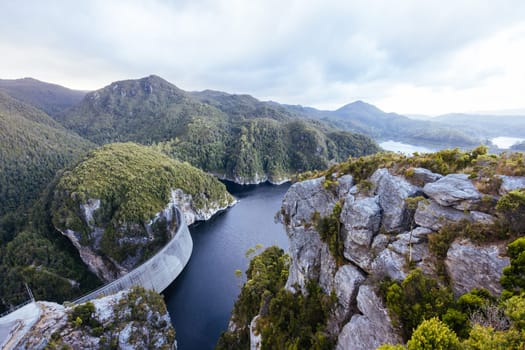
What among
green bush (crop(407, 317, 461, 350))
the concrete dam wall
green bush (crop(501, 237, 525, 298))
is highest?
green bush (crop(501, 237, 525, 298))

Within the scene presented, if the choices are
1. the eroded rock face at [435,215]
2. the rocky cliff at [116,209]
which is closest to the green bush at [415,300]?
the eroded rock face at [435,215]

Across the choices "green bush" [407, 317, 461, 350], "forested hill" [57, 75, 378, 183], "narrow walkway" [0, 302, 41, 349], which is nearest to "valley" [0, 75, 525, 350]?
"narrow walkway" [0, 302, 41, 349]

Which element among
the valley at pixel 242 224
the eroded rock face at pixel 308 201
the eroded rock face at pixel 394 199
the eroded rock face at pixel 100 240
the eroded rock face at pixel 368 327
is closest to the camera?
the eroded rock face at pixel 368 327

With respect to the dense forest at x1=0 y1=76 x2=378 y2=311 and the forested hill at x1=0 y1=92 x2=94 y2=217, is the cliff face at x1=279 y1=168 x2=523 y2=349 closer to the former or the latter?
the dense forest at x1=0 y1=76 x2=378 y2=311

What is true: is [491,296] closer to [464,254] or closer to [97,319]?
[464,254]

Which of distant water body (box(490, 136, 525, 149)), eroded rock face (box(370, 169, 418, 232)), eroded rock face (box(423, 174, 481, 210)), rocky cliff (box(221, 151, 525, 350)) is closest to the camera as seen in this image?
rocky cliff (box(221, 151, 525, 350))

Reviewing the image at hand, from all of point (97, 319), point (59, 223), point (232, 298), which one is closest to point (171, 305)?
point (232, 298)

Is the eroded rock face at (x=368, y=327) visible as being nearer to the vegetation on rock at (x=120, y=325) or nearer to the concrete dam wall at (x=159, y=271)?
the vegetation on rock at (x=120, y=325)
